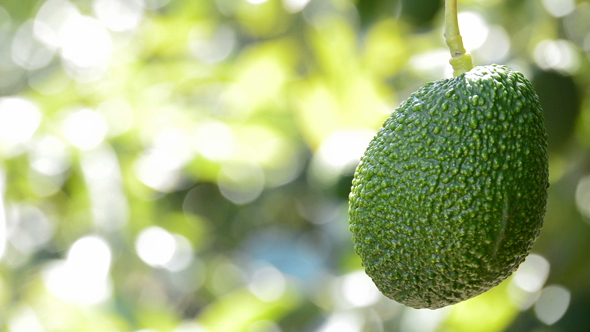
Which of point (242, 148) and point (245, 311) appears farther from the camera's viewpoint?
point (242, 148)

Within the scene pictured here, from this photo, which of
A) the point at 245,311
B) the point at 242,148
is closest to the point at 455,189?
the point at 245,311

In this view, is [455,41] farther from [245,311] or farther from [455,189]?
[245,311]

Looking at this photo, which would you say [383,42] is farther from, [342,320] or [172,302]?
[172,302]

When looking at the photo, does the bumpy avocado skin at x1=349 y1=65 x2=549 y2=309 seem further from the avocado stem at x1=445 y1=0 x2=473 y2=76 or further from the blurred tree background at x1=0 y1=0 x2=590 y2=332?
the blurred tree background at x1=0 y1=0 x2=590 y2=332

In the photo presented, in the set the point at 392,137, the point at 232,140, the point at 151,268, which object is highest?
the point at 232,140

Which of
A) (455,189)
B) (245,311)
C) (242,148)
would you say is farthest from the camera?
(242,148)

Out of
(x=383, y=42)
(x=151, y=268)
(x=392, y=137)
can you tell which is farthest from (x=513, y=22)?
(x=151, y=268)

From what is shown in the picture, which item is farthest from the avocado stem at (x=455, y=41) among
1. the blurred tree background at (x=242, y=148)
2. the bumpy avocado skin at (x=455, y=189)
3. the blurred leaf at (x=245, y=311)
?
the blurred leaf at (x=245, y=311)
